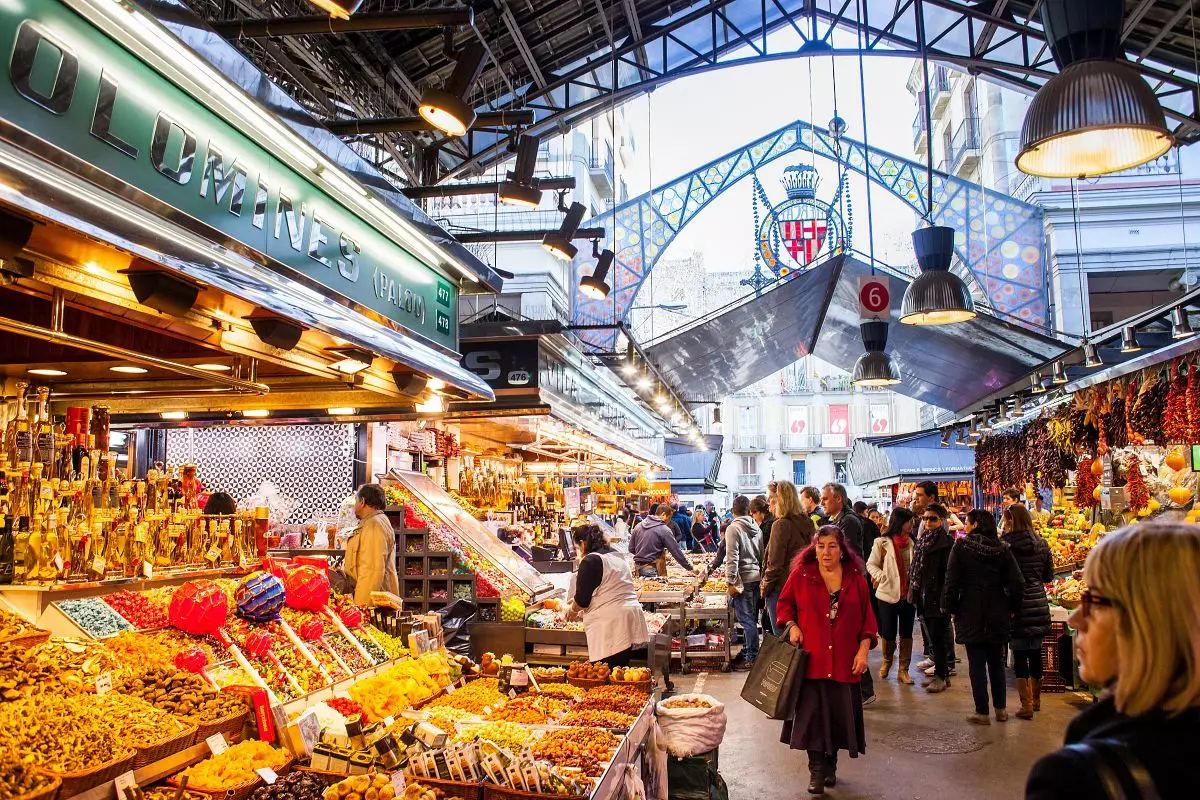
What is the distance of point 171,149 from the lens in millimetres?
2975

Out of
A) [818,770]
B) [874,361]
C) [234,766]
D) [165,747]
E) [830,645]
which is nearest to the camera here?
[165,747]

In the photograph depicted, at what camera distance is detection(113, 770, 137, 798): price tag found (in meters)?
2.67

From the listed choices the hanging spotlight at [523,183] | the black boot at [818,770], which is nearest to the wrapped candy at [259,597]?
the black boot at [818,770]

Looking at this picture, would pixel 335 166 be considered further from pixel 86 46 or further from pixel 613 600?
pixel 613 600

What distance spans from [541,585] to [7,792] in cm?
638

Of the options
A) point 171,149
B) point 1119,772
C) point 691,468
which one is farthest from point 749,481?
point 1119,772

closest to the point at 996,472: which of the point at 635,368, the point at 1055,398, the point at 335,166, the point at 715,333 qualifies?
the point at 1055,398

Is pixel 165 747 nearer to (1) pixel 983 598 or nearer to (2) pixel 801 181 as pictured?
(1) pixel 983 598

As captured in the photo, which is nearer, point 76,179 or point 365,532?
point 76,179

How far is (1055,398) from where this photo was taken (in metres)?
10.3

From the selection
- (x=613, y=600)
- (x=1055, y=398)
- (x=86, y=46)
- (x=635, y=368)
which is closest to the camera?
(x=86, y=46)

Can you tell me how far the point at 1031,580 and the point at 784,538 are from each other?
84.4 inches

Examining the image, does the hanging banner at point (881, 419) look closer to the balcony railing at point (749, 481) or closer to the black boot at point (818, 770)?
the balcony railing at point (749, 481)

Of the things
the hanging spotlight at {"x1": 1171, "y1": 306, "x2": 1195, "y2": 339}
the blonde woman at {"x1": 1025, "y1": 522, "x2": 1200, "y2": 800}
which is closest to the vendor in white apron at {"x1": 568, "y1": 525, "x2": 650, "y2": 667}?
the blonde woman at {"x1": 1025, "y1": 522, "x2": 1200, "y2": 800}
